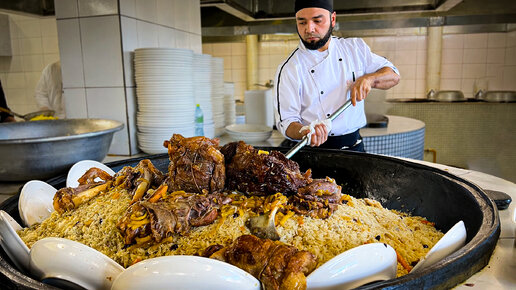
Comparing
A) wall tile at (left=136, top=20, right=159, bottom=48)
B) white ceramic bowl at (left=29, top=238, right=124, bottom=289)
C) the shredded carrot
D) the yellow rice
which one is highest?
wall tile at (left=136, top=20, right=159, bottom=48)

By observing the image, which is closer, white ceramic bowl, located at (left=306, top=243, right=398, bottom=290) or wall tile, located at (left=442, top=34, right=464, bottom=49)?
white ceramic bowl, located at (left=306, top=243, right=398, bottom=290)

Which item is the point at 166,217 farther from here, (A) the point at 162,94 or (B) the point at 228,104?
(B) the point at 228,104

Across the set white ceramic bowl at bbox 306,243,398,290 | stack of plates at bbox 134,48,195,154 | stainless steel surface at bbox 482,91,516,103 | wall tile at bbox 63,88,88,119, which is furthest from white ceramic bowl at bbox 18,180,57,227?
stainless steel surface at bbox 482,91,516,103

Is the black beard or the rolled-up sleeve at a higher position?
the black beard

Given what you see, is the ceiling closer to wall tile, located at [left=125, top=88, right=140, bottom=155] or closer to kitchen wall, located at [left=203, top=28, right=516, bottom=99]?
kitchen wall, located at [left=203, top=28, right=516, bottom=99]

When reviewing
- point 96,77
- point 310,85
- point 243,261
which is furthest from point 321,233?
point 96,77

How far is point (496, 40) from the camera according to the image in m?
8.02

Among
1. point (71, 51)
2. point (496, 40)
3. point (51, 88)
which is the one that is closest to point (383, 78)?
point (71, 51)

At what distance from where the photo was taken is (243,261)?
3.04ft

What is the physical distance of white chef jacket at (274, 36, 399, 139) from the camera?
2.61m

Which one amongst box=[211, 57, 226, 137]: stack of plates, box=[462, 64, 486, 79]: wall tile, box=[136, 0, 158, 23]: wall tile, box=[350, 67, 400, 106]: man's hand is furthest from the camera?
box=[462, 64, 486, 79]: wall tile

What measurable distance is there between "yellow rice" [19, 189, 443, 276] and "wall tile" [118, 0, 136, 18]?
196 cm

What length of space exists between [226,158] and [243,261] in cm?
58

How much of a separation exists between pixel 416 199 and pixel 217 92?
2.59m
